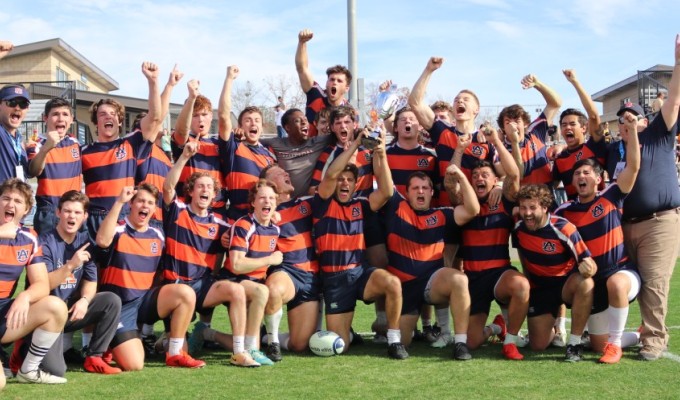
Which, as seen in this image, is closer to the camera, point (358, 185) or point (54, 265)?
point (54, 265)

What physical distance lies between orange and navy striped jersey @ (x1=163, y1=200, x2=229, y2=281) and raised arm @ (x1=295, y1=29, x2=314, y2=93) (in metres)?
2.08

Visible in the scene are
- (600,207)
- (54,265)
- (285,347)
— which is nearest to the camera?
(54,265)

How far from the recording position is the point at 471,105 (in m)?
6.53

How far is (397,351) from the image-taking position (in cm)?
569

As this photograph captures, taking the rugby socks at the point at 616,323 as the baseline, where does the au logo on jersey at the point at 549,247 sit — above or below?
above

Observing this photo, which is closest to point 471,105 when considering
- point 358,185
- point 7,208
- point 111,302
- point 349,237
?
point 358,185

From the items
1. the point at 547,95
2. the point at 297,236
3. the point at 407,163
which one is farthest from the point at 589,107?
the point at 297,236

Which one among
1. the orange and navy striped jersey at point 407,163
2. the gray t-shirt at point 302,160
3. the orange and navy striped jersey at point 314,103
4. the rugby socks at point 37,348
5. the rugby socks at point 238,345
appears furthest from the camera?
Answer: the orange and navy striped jersey at point 314,103

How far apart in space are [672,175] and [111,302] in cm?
474

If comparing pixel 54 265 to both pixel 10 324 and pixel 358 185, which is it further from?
pixel 358 185

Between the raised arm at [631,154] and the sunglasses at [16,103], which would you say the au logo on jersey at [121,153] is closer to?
the sunglasses at [16,103]

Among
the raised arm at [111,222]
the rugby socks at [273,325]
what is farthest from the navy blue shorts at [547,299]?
the raised arm at [111,222]

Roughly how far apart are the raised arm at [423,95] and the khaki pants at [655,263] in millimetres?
2089

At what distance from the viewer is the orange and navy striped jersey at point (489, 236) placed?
612cm
